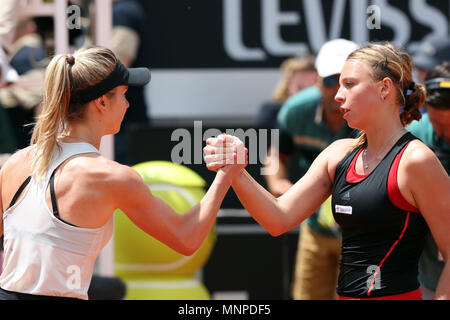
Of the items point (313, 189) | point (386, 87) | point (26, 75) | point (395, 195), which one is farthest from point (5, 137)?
point (395, 195)

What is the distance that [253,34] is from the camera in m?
5.99

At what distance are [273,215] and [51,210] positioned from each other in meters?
0.81

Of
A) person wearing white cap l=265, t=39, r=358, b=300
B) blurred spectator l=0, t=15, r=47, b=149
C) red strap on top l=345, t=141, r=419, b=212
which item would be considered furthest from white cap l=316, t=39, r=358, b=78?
blurred spectator l=0, t=15, r=47, b=149

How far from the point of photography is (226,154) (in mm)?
2613

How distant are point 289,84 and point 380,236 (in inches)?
132

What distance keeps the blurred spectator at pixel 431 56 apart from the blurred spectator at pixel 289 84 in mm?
1206

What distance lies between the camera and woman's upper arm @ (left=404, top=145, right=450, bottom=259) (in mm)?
2371

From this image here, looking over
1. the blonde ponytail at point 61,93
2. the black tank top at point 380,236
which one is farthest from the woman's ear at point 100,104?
the black tank top at point 380,236

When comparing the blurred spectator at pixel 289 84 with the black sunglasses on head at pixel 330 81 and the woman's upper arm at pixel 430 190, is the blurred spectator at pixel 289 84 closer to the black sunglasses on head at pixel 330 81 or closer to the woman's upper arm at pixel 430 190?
the black sunglasses on head at pixel 330 81

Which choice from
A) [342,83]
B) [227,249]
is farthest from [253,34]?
[342,83]

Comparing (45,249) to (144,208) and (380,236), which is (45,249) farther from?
(380,236)

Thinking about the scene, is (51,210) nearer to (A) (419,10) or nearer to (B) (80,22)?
(B) (80,22)

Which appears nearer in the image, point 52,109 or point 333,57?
point 52,109

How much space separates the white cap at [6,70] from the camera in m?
4.09
